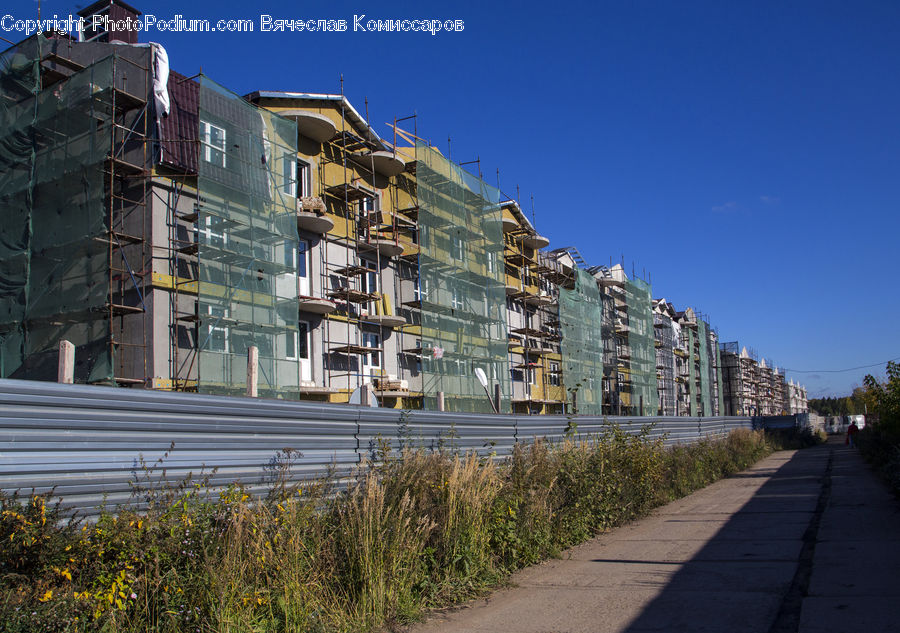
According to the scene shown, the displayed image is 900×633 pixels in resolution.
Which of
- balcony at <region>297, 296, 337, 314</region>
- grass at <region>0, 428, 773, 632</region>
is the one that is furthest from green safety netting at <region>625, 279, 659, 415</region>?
grass at <region>0, 428, 773, 632</region>

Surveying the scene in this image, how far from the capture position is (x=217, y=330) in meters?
17.8

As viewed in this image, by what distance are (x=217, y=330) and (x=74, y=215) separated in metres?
4.44

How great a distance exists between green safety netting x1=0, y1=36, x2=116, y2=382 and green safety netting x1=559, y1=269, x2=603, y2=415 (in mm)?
23962

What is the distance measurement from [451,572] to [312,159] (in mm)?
18923

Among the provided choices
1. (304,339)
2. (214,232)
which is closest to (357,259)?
(304,339)

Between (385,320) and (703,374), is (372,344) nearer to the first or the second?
(385,320)

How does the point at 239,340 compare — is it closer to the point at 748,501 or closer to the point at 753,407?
the point at 748,501

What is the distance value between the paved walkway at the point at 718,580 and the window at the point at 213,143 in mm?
13859

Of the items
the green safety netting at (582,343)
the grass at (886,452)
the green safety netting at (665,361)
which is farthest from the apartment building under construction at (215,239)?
the green safety netting at (665,361)

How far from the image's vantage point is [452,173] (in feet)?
92.5

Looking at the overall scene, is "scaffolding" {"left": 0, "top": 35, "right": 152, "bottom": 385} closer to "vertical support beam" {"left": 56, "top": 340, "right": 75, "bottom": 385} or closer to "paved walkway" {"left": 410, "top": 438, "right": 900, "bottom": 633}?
"vertical support beam" {"left": 56, "top": 340, "right": 75, "bottom": 385}

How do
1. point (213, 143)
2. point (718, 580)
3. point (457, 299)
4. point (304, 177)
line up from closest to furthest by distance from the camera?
point (718, 580), point (213, 143), point (304, 177), point (457, 299)

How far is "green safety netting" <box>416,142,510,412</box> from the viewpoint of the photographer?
25.9 meters

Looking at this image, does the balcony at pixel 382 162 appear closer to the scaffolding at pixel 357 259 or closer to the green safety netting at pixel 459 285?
the scaffolding at pixel 357 259
